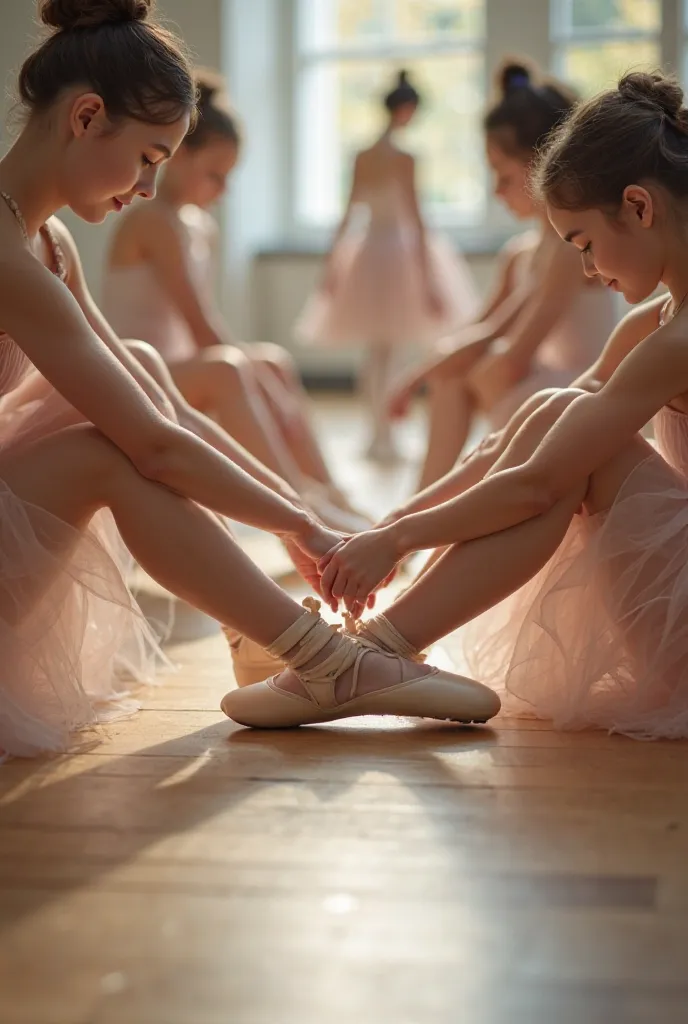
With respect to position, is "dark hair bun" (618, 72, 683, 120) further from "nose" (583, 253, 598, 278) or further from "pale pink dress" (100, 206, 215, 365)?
"pale pink dress" (100, 206, 215, 365)

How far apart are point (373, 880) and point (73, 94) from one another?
967 millimetres

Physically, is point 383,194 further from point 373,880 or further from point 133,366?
point 373,880

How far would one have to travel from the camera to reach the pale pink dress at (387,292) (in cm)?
517

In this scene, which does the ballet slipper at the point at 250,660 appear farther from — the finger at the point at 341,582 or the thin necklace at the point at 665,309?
the thin necklace at the point at 665,309

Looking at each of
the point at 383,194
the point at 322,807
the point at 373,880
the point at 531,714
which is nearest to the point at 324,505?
the point at 531,714

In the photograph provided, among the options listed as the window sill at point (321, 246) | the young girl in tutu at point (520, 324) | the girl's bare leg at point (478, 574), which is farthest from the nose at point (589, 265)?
the window sill at point (321, 246)

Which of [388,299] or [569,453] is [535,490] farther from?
[388,299]

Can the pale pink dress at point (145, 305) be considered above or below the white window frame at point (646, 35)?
below

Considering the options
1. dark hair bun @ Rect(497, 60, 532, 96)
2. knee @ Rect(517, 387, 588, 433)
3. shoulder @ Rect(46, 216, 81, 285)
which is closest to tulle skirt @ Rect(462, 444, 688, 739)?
knee @ Rect(517, 387, 588, 433)

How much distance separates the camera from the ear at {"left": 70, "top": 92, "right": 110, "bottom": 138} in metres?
1.57

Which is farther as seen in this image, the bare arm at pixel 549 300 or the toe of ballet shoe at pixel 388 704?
the bare arm at pixel 549 300

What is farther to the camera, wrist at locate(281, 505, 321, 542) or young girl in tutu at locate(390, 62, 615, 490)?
young girl in tutu at locate(390, 62, 615, 490)

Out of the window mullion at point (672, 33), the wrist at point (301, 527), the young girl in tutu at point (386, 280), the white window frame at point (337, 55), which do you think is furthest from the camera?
the white window frame at point (337, 55)

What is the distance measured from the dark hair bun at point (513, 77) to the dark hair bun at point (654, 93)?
1.28 meters
